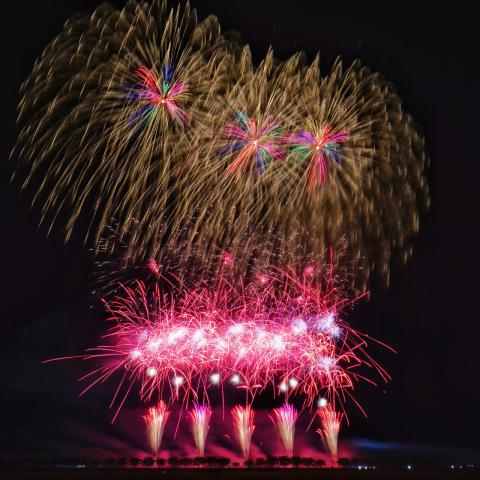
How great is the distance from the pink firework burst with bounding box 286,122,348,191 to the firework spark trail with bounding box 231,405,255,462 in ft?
30.7

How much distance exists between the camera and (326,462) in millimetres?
20703

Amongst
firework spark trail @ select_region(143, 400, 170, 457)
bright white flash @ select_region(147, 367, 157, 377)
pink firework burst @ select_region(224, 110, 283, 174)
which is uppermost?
pink firework burst @ select_region(224, 110, 283, 174)

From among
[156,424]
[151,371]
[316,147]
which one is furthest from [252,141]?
[156,424]


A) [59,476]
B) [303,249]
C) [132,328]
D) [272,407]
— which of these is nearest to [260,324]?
[303,249]

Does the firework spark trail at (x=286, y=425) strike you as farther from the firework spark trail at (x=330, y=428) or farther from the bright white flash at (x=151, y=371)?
the bright white flash at (x=151, y=371)

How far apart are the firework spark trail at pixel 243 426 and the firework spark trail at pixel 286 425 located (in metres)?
1.09

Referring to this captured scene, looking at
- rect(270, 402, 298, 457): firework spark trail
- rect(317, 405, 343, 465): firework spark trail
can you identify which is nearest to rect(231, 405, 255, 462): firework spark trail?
rect(270, 402, 298, 457): firework spark trail

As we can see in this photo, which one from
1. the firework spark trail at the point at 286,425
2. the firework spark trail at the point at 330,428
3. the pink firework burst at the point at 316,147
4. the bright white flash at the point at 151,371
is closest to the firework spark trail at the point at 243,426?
the firework spark trail at the point at 286,425

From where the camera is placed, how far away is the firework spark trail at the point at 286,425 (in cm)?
2341

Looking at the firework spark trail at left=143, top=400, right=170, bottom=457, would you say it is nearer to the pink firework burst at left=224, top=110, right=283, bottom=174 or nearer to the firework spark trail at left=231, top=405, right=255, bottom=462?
the firework spark trail at left=231, top=405, right=255, bottom=462

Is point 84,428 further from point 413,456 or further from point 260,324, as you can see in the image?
point 413,456

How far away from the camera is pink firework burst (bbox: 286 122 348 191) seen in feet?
68.7

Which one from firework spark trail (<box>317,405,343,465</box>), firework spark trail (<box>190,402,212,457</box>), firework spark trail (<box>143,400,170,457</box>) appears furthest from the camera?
firework spark trail (<box>317,405,343,465</box>)

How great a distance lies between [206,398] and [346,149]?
40.2 ft
